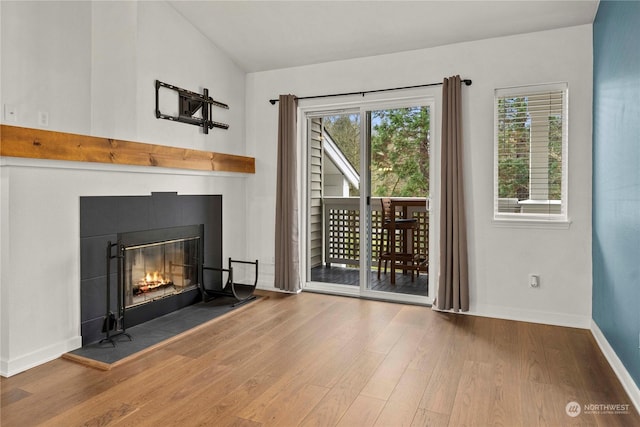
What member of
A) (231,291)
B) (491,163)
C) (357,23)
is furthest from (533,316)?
(357,23)

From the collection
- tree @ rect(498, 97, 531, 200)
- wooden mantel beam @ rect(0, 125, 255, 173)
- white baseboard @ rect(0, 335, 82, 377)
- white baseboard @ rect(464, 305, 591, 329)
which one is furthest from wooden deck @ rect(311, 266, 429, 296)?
A: white baseboard @ rect(0, 335, 82, 377)

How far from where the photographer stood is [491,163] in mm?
3652

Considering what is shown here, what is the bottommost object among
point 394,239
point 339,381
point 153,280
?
point 339,381

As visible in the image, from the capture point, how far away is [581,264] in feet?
11.2

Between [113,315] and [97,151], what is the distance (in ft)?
3.88

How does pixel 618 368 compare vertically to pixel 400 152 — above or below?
below

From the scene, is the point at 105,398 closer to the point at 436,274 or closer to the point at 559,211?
A: the point at 436,274

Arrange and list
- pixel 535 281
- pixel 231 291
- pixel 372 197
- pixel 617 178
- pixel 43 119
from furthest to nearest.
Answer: pixel 372 197
pixel 231 291
pixel 535 281
pixel 43 119
pixel 617 178

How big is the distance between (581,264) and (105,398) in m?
3.47

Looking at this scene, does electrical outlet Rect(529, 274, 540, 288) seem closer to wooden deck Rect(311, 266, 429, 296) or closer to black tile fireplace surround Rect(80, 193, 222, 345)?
wooden deck Rect(311, 266, 429, 296)

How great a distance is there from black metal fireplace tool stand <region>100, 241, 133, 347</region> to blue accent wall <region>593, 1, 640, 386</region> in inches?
124

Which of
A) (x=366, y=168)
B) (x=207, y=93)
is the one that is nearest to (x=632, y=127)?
(x=366, y=168)

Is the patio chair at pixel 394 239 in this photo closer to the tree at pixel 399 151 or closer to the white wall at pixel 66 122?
the tree at pixel 399 151

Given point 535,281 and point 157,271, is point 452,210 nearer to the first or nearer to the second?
point 535,281
